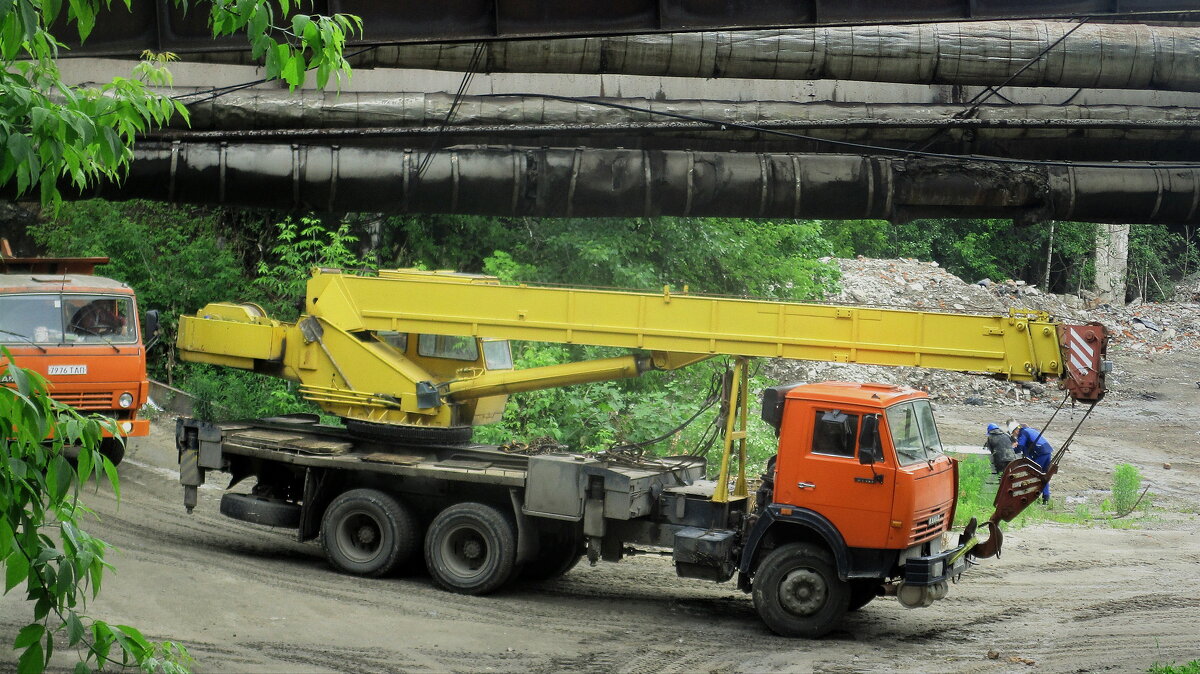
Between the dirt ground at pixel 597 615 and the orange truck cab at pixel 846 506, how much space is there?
0.48 meters

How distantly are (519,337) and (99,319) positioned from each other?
6369mm

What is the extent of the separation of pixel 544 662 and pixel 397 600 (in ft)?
7.23

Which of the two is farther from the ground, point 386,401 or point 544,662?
point 386,401

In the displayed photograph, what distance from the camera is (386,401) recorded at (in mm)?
12070

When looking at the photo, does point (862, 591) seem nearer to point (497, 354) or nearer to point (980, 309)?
point (497, 354)

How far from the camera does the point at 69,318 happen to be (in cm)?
1416

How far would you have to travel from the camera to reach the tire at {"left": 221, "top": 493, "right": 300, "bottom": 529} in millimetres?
12305

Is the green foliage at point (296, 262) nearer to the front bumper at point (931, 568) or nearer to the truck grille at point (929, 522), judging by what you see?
the truck grille at point (929, 522)

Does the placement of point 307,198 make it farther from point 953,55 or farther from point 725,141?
point 953,55

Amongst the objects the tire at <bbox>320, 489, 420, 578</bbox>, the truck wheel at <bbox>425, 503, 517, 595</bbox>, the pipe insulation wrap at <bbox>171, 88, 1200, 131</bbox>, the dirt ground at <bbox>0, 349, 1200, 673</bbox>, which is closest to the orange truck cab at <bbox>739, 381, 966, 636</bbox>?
the dirt ground at <bbox>0, 349, 1200, 673</bbox>

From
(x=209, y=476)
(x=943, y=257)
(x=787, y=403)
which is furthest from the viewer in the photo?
(x=943, y=257)

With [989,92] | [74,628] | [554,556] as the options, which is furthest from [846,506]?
[74,628]

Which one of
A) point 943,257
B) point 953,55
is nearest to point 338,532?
point 953,55

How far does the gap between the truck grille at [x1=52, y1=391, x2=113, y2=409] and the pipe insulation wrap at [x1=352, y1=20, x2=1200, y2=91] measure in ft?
22.2
